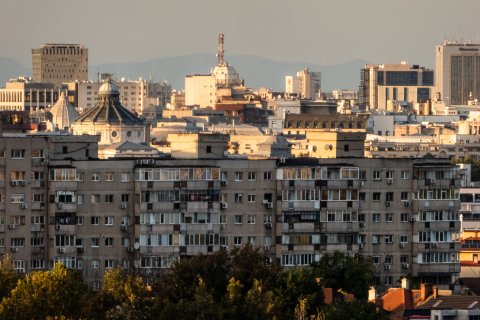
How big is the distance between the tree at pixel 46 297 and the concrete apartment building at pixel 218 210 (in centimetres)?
814

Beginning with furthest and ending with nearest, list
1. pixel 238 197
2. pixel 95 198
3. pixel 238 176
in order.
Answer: pixel 238 176
pixel 238 197
pixel 95 198

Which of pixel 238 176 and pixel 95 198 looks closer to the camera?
pixel 95 198

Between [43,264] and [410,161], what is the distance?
11.5 meters

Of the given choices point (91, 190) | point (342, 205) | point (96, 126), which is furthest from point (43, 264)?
point (96, 126)

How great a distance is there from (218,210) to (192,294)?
11.4 metres

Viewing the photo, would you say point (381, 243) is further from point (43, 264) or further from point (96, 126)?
point (96, 126)

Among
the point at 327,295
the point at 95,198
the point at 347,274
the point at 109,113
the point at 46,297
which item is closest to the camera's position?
the point at 46,297

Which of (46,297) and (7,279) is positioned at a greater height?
(7,279)

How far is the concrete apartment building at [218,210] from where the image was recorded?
275ft

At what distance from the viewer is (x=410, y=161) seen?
87438mm

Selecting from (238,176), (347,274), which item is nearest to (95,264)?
(238,176)

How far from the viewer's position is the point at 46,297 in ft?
241

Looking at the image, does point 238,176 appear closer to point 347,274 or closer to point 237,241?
point 237,241

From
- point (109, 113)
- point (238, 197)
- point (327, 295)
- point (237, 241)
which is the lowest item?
point (327, 295)
